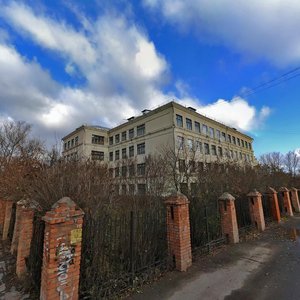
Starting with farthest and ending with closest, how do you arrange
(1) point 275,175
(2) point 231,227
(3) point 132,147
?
1. (3) point 132,147
2. (1) point 275,175
3. (2) point 231,227

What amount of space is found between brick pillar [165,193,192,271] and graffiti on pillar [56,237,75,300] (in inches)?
109

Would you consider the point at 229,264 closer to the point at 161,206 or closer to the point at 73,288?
the point at 161,206

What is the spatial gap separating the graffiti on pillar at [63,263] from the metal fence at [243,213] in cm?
759

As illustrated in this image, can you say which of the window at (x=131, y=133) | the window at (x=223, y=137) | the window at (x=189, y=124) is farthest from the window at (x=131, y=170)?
the window at (x=223, y=137)

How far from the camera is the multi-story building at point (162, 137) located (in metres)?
28.7

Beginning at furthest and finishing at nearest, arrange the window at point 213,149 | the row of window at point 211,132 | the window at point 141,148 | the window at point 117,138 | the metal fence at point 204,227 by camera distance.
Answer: the window at point 117,138, the window at point 213,149, the window at point 141,148, the row of window at point 211,132, the metal fence at point 204,227

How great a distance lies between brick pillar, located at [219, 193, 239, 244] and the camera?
25.1ft

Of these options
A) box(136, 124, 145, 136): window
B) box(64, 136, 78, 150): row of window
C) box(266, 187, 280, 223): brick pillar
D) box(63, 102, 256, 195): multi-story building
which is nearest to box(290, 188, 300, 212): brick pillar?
box(266, 187, 280, 223): brick pillar

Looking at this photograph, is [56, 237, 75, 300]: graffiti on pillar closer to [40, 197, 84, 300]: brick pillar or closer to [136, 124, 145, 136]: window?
[40, 197, 84, 300]: brick pillar

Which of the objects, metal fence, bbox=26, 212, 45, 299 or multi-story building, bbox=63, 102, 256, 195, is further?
multi-story building, bbox=63, 102, 256, 195

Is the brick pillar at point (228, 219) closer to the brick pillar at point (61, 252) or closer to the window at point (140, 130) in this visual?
the brick pillar at point (61, 252)

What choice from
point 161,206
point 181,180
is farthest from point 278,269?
point 181,180

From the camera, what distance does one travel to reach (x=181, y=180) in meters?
13.3

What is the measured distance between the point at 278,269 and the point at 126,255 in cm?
394
